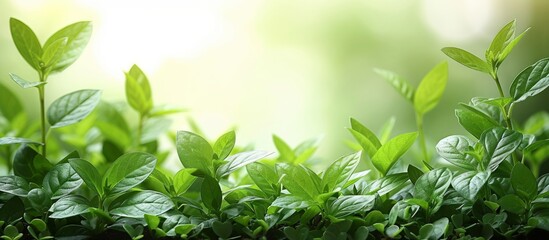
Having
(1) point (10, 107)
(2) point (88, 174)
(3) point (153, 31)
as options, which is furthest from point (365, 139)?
(3) point (153, 31)

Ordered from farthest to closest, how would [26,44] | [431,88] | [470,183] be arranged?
1. [431,88]
2. [26,44]
3. [470,183]

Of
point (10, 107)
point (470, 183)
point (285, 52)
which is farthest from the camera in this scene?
point (285, 52)

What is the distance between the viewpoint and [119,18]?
11.5 feet

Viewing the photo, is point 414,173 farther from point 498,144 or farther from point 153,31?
point 153,31

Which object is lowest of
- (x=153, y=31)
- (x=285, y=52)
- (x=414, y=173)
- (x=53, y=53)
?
(x=285, y=52)

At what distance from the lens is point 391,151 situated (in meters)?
0.49

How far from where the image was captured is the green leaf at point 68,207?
1.39 ft

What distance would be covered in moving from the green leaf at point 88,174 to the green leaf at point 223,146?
10cm

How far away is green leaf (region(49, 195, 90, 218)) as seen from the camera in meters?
0.42

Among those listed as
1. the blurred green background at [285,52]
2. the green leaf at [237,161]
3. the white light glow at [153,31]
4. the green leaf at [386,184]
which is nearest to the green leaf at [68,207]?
the green leaf at [237,161]

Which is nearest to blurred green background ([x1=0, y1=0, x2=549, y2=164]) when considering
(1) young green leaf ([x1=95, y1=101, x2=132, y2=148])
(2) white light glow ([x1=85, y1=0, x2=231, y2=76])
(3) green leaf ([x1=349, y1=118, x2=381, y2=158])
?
(2) white light glow ([x1=85, y1=0, x2=231, y2=76])

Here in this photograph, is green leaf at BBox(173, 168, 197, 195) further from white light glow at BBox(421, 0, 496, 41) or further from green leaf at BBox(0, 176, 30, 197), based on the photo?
white light glow at BBox(421, 0, 496, 41)

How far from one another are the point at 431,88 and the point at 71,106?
0.39 metres

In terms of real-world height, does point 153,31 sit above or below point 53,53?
below
